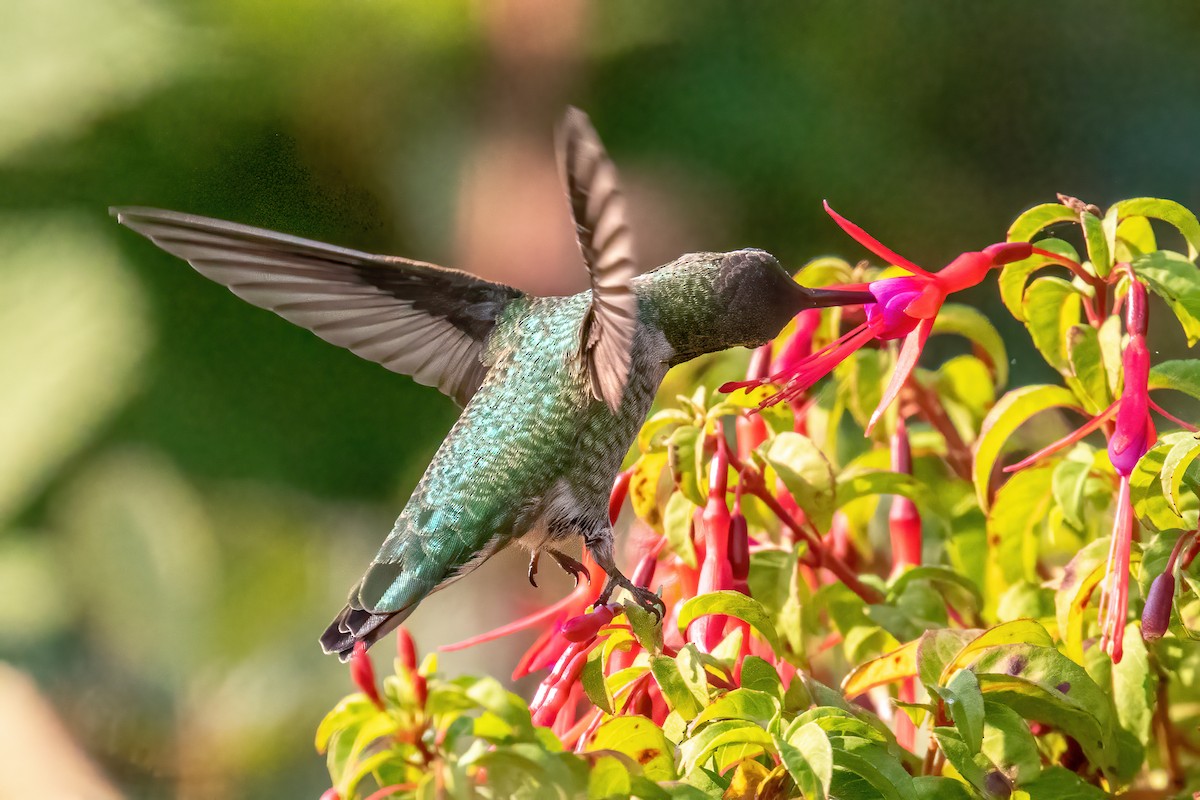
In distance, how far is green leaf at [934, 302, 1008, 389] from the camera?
876 millimetres

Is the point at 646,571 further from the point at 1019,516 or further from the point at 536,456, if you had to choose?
the point at 1019,516

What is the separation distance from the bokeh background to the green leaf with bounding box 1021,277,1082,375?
98cm

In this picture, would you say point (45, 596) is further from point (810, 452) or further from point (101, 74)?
point (810, 452)

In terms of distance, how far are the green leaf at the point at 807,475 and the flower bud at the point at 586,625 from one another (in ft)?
0.46

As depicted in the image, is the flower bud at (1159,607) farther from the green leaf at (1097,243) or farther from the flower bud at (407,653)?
the flower bud at (407,653)

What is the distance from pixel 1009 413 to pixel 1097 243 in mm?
112

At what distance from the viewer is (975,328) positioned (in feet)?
2.91

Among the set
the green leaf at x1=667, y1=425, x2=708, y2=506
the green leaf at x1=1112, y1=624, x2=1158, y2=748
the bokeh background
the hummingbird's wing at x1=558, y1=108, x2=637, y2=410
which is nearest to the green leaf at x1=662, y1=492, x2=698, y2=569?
the green leaf at x1=667, y1=425, x2=708, y2=506

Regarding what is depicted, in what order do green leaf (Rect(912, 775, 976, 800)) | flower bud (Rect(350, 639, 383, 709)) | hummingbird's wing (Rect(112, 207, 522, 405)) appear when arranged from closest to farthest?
flower bud (Rect(350, 639, 383, 709))
green leaf (Rect(912, 775, 976, 800))
hummingbird's wing (Rect(112, 207, 522, 405))

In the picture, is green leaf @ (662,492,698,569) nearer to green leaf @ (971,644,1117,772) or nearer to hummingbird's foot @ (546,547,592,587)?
hummingbird's foot @ (546,547,592,587)

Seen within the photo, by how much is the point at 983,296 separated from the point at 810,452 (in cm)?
106

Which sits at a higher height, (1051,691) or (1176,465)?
(1176,465)

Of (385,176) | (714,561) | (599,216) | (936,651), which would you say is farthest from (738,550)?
(385,176)

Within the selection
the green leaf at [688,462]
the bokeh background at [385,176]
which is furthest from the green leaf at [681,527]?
the bokeh background at [385,176]
